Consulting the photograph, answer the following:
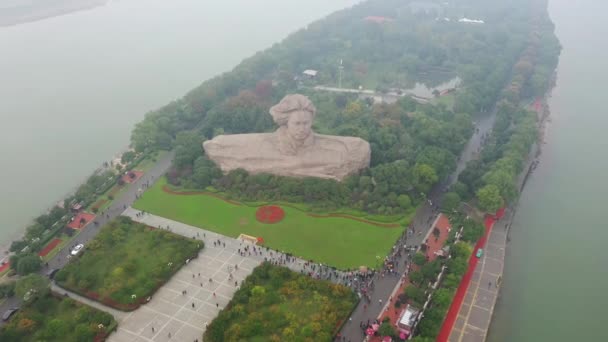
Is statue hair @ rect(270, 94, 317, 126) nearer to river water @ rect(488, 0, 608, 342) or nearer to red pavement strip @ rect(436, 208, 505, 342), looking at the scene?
red pavement strip @ rect(436, 208, 505, 342)

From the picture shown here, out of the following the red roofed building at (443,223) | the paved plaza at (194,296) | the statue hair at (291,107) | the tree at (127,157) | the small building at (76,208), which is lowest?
the red roofed building at (443,223)

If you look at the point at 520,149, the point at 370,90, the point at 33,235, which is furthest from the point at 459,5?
the point at 33,235

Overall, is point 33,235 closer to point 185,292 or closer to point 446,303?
point 185,292

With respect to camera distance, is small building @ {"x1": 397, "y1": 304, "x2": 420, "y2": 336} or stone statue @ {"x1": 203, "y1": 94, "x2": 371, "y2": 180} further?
stone statue @ {"x1": 203, "y1": 94, "x2": 371, "y2": 180}

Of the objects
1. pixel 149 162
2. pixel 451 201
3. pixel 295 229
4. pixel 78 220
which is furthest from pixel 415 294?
pixel 149 162

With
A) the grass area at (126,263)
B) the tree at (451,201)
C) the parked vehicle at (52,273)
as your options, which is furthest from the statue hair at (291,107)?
the parked vehicle at (52,273)

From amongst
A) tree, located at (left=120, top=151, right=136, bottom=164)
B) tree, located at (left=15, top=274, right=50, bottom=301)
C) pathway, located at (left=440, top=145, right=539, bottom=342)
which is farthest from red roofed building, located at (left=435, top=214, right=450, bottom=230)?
tree, located at (left=120, top=151, right=136, bottom=164)

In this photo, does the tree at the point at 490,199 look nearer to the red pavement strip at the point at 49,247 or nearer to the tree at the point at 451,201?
the tree at the point at 451,201

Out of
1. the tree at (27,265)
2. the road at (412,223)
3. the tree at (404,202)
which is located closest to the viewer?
the road at (412,223)
